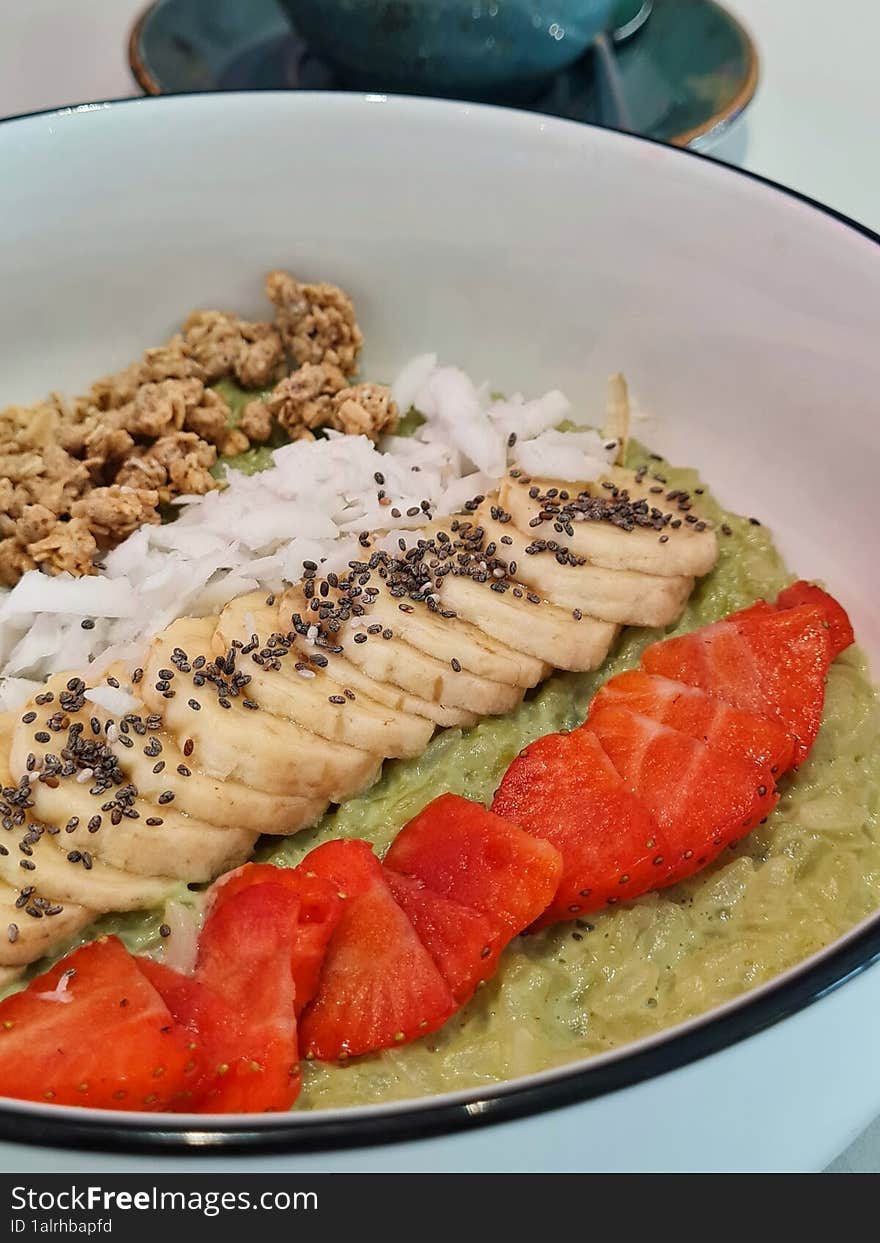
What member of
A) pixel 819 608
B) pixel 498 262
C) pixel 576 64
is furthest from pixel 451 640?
pixel 576 64

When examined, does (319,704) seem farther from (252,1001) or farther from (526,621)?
(252,1001)

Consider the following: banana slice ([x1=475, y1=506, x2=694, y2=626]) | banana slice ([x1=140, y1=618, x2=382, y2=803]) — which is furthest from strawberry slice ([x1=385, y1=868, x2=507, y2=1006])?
banana slice ([x1=475, y1=506, x2=694, y2=626])

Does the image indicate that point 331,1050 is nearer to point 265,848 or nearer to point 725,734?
point 265,848

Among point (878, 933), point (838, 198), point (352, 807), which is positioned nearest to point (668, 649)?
point (352, 807)

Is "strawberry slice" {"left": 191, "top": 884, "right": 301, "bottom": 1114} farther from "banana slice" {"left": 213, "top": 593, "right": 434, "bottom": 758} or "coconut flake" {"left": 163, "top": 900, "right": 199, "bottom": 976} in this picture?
"banana slice" {"left": 213, "top": 593, "right": 434, "bottom": 758}

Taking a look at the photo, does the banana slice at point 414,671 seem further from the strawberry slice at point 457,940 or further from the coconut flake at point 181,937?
the coconut flake at point 181,937

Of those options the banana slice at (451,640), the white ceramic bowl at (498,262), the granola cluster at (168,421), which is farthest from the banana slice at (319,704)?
the white ceramic bowl at (498,262)

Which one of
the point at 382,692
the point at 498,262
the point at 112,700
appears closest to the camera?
the point at 112,700
